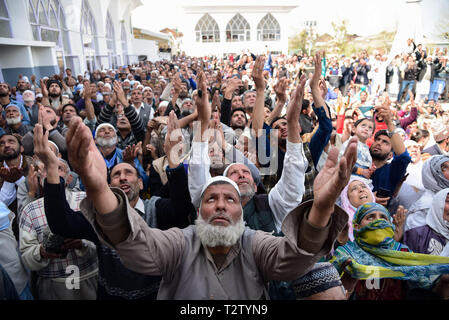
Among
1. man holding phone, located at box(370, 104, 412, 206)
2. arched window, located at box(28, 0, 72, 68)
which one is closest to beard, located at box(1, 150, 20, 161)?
man holding phone, located at box(370, 104, 412, 206)

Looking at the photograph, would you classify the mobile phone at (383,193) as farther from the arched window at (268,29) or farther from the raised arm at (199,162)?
the arched window at (268,29)

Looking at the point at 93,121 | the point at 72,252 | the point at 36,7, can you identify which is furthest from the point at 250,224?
the point at 36,7

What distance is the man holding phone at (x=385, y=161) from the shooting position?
2756mm

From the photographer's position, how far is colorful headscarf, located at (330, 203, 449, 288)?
177cm

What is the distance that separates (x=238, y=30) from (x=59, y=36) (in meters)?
28.2

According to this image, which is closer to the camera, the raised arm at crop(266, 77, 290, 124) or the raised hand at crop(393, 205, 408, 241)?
A: the raised hand at crop(393, 205, 408, 241)

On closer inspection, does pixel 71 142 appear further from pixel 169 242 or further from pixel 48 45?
pixel 48 45

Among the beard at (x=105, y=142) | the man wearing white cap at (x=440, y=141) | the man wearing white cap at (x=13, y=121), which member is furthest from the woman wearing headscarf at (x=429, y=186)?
the man wearing white cap at (x=13, y=121)

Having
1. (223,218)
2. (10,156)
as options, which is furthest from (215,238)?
(10,156)

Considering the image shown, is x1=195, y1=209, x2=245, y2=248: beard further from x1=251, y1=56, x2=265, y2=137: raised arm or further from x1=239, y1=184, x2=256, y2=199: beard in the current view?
x1=251, y1=56, x2=265, y2=137: raised arm

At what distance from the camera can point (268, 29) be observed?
39531 mm

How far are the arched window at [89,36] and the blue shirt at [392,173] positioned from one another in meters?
18.4

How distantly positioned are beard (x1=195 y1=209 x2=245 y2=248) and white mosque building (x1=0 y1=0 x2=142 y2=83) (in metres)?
10.9

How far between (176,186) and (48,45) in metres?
13.4
